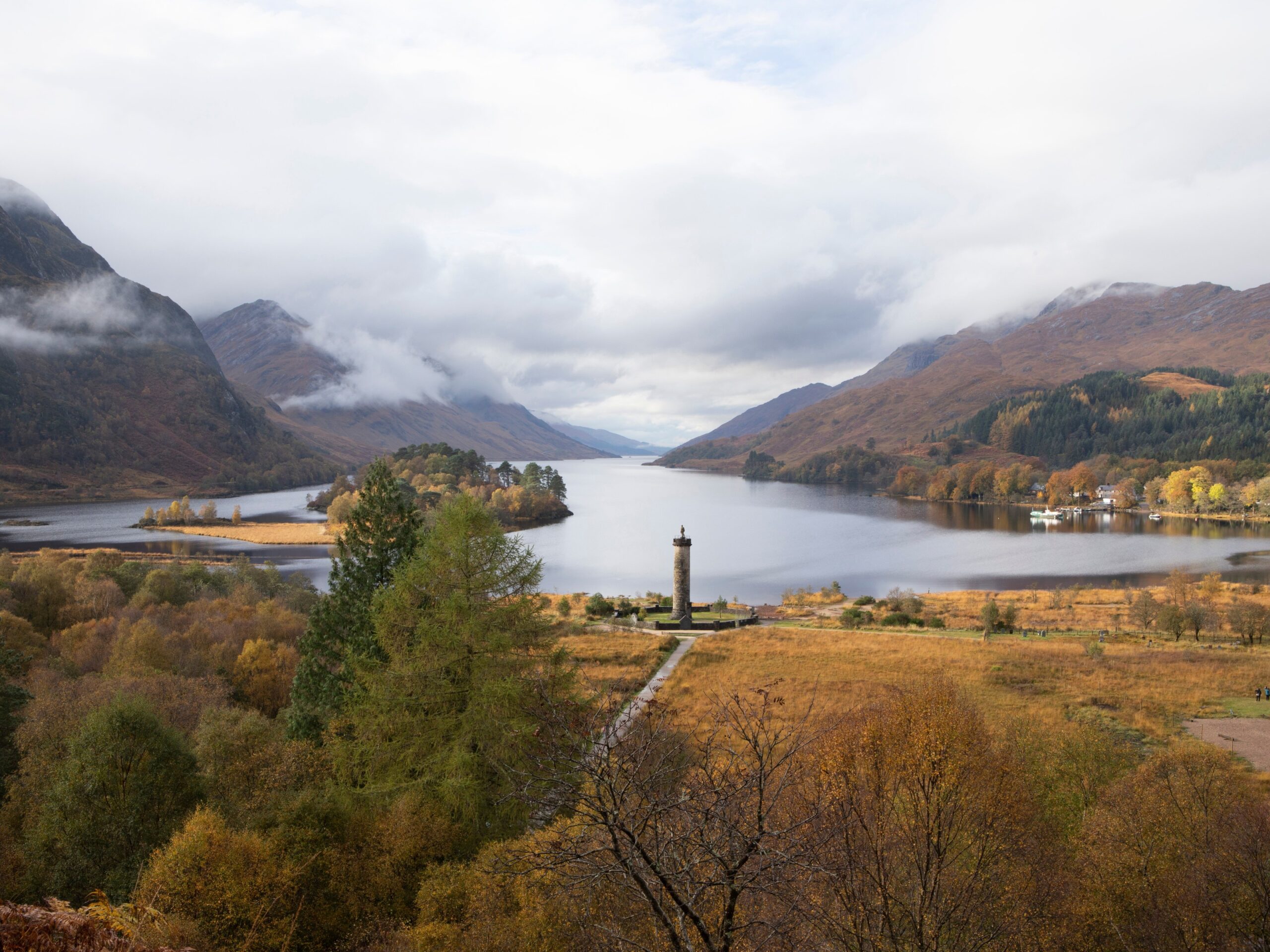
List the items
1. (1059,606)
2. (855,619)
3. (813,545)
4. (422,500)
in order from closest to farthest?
(855,619), (1059,606), (813,545), (422,500)

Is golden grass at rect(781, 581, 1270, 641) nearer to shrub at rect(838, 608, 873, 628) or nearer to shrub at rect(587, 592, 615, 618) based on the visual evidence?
shrub at rect(838, 608, 873, 628)

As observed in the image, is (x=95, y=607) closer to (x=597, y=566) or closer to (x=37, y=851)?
(x=37, y=851)

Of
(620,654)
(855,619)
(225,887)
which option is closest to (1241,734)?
(620,654)

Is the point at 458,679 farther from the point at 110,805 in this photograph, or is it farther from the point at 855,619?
the point at 855,619

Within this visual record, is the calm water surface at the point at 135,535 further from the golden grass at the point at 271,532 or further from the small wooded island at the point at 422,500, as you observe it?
the small wooded island at the point at 422,500

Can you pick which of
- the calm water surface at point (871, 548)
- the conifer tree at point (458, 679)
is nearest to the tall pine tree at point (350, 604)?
the conifer tree at point (458, 679)
